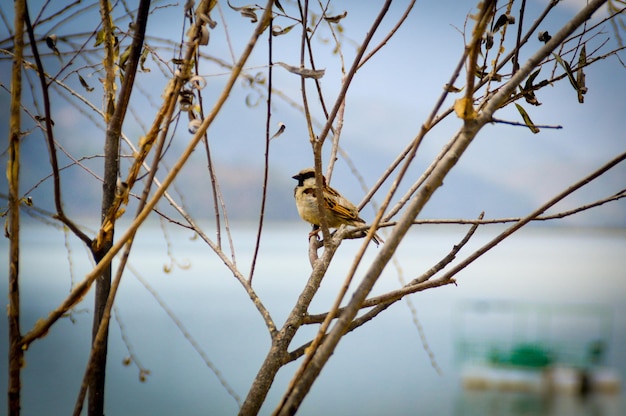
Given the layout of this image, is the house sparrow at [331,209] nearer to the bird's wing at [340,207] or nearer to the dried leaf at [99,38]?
the bird's wing at [340,207]

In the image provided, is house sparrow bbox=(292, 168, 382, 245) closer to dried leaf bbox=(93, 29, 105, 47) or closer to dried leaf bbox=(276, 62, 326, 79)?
dried leaf bbox=(93, 29, 105, 47)

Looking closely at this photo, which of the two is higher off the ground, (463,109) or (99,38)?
(99,38)

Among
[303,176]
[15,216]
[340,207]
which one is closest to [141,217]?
[15,216]

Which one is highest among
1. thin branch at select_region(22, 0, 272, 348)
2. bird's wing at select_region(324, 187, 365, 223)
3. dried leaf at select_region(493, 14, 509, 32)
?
bird's wing at select_region(324, 187, 365, 223)

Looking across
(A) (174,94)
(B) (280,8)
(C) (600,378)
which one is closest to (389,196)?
(A) (174,94)

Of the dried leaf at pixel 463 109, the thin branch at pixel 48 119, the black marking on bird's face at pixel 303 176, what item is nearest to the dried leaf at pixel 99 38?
the thin branch at pixel 48 119

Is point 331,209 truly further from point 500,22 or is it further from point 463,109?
point 463,109

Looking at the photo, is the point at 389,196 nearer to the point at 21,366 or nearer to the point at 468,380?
the point at 21,366

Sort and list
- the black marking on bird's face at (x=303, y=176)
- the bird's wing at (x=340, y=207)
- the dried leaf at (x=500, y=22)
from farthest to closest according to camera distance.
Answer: the black marking on bird's face at (x=303, y=176), the bird's wing at (x=340, y=207), the dried leaf at (x=500, y=22)

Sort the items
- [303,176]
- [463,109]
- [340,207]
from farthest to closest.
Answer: [303,176]
[340,207]
[463,109]

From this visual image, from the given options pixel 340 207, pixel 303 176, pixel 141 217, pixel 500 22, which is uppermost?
pixel 303 176

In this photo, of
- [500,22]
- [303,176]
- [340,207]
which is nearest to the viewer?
[500,22]

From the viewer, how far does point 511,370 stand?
2.79 m

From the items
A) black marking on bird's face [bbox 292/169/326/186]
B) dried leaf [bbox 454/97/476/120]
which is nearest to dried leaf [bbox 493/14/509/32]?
dried leaf [bbox 454/97/476/120]
